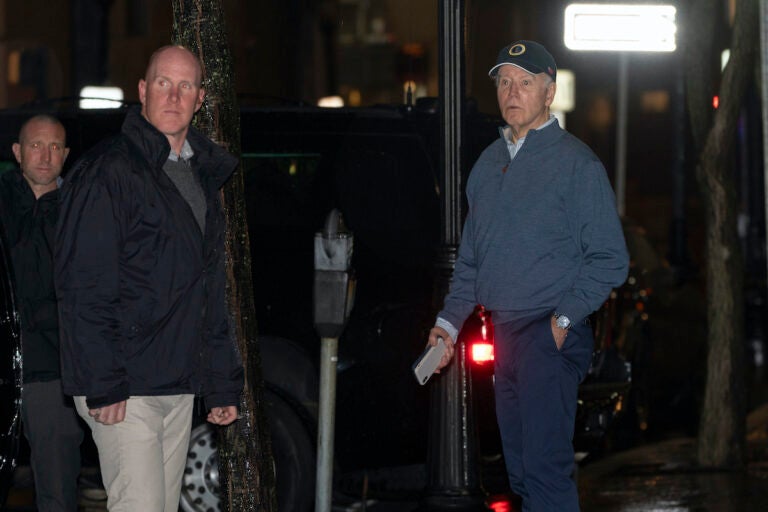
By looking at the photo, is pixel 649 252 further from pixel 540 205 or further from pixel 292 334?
pixel 540 205

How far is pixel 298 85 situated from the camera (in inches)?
1298

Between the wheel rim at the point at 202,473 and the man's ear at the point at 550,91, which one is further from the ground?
the man's ear at the point at 550,91

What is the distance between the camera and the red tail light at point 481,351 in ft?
22.1

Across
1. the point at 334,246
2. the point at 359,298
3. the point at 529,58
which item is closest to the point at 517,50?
the point at 529,58

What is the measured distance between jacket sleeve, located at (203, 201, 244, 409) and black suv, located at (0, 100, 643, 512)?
1.96m

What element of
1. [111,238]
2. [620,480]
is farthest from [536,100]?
[620,480]

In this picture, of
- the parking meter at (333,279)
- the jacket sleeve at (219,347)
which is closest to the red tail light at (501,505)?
the parking meter at (333,279)

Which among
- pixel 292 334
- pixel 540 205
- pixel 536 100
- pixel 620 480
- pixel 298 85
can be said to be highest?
pixel 298 85

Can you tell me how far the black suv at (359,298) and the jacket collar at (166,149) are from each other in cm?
200

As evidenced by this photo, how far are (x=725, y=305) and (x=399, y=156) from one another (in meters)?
2.99

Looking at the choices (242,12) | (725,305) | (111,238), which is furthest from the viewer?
(242,12)

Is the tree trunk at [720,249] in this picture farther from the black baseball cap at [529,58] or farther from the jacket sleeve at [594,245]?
the jacket sleeve at [594,245]

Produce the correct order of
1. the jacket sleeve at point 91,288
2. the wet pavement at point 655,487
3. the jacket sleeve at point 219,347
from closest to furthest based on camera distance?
the jacket sleeve at point 91,288 < the jacket sleeve at point 219,347 < the wet pavement at point 655,487

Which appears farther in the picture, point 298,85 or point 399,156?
point 298,85
